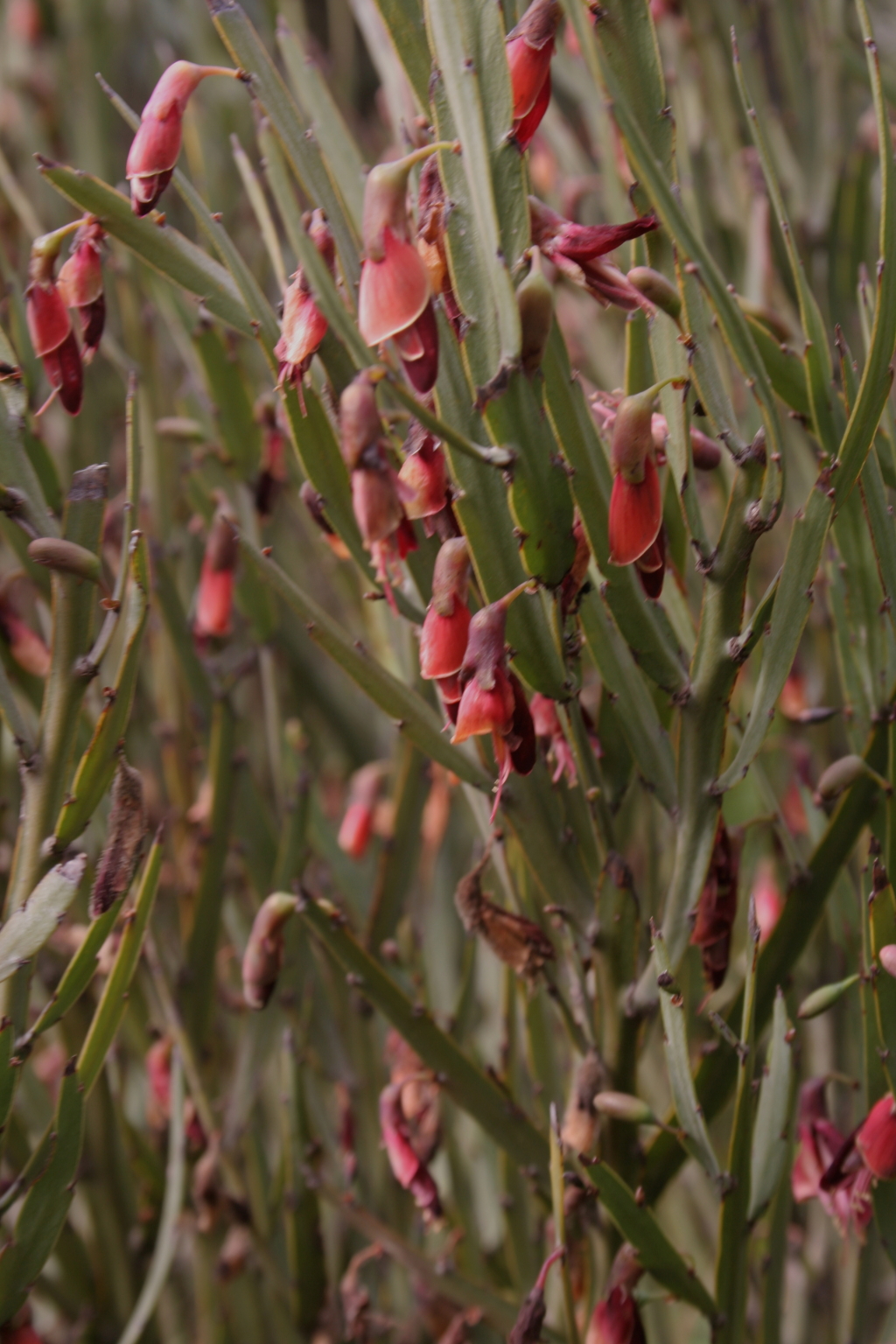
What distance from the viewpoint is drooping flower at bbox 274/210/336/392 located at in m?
0.51

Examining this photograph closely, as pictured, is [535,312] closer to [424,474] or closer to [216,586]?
[424,474]

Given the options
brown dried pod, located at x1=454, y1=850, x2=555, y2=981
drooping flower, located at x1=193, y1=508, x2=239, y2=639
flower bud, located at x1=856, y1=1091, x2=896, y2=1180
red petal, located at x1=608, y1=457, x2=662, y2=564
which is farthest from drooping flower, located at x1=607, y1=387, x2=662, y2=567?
drooping flower, located at x1=193, y1=508, x2=239, y2=639

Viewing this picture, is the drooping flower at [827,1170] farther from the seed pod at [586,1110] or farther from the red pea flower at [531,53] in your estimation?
the red pea flower at [531,53]

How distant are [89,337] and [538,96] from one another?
0.89ft

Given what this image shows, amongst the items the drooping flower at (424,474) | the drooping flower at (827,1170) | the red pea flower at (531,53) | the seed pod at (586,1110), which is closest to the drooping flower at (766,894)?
the drooping flower at (827,1170)

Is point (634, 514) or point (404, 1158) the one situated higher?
point (634, 514)

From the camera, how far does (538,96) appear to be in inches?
20.8

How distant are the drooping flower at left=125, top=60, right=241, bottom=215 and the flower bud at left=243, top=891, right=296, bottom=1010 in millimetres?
405

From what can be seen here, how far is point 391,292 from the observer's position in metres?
0.47

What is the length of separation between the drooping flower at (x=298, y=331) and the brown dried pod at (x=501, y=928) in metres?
0.30

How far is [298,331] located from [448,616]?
0.15 metres

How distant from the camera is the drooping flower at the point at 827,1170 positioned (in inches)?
25.3

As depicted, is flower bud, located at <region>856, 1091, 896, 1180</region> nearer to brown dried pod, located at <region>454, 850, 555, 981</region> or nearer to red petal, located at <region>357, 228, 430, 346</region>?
brown dried pod, located at <region>454, 850, 555, 981</region>

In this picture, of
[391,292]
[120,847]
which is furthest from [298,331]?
[120,847]
